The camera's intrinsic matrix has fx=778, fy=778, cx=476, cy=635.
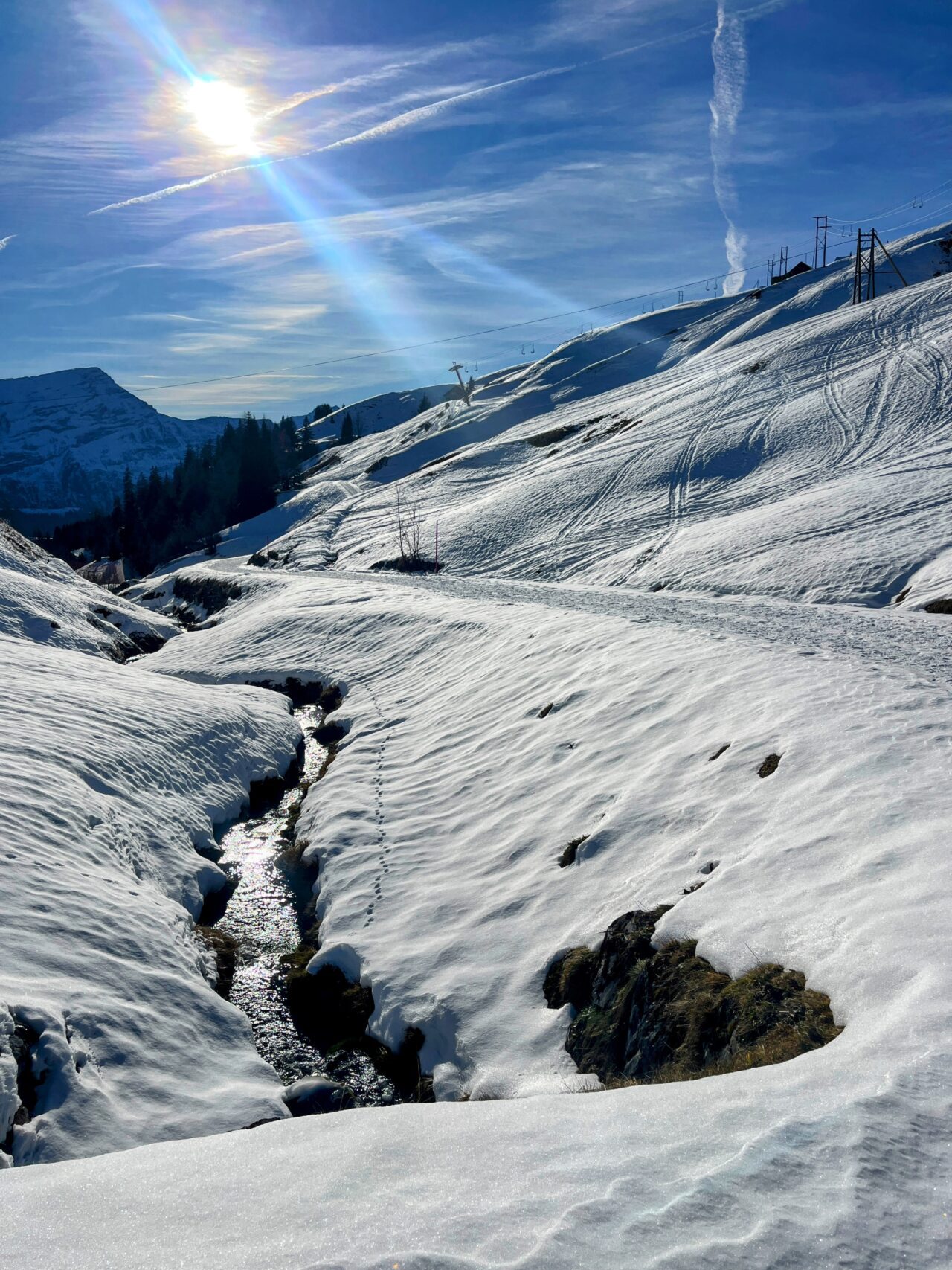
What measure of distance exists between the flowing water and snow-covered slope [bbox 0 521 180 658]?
1743 cm

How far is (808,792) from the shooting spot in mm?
10008

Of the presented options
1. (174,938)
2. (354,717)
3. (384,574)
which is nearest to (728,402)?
(384,574)

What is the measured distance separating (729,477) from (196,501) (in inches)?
3534

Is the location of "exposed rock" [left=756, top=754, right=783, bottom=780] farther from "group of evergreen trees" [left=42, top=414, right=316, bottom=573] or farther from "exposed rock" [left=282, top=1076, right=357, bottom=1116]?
"group of evergreen trees" [left=42, top=414, right=316, bottom=573]

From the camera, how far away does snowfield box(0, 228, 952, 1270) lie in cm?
427

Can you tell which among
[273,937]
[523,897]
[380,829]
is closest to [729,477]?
[380,829]

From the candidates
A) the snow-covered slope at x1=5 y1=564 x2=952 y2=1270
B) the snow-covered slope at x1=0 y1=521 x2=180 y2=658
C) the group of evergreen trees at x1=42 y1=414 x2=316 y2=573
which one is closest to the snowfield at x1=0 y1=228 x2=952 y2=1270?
the snow-covered slope at x1=5 y1=564 x2=952 y2=1270

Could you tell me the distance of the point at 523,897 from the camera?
11.6 m

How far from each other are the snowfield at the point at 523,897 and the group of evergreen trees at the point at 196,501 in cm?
7408

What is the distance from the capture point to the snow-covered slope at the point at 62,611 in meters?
32.4

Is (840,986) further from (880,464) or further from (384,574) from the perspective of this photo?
(384,574)

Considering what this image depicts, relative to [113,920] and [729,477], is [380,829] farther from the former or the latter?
[729,477]

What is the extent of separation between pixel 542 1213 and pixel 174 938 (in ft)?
31.4

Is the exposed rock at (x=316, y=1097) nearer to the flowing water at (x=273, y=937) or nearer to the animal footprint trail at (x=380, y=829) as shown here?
the flowing water at (x=273, y=937)
